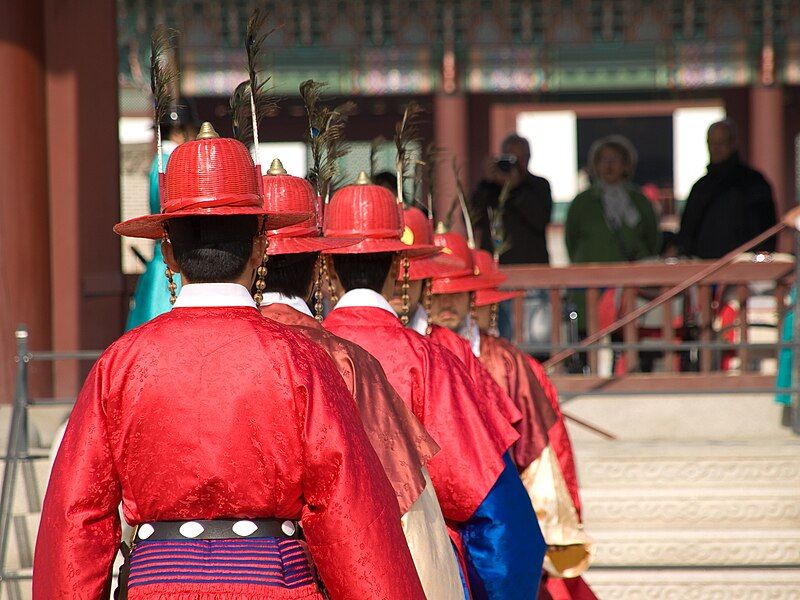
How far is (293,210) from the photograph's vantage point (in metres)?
3.49

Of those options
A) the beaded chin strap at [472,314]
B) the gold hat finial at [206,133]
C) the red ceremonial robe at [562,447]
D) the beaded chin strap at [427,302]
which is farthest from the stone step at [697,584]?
the gold hat finial at [206,133]

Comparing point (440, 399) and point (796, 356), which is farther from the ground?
point (440, 399)

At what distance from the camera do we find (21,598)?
18.9 ft

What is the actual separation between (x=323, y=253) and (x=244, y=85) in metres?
0.52

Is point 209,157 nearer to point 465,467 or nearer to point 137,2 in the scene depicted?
point 465,467

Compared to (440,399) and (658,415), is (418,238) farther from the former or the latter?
(658,415)

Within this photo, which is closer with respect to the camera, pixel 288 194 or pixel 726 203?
pixel 288 194

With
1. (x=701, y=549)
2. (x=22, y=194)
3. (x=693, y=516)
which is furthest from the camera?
(x=22, y=194)

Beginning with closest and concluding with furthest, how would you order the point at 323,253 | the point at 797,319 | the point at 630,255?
the point at 323,253 < the point at 797,319 < the point at 630,255

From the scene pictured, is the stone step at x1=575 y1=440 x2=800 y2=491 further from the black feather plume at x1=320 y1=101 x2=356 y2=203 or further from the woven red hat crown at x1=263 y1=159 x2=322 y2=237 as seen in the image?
the woven red hat crown at x1=263 y1=159 x2=322 y2=237

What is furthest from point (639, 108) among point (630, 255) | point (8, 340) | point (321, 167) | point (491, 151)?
point (321, 167)

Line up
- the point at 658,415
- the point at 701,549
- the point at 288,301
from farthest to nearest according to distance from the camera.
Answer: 1. the point at 658,415
2. the point at 701,549
3. the point at 288,301

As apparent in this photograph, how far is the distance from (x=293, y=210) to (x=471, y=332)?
69.9 inches

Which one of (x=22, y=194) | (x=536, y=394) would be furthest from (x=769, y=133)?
(x=536, y=394)
